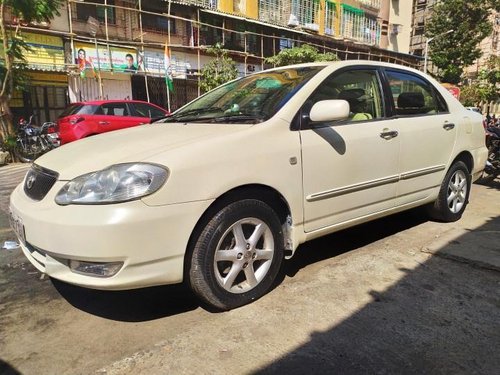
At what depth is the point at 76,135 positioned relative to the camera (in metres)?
10.4

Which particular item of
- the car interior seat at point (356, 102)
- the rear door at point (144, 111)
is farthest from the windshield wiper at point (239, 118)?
the rear door at point (144, 111)

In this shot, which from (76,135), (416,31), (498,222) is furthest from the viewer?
(416,31)

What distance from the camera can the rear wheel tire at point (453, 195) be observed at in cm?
449

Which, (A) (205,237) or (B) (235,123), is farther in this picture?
(B) (235,123)

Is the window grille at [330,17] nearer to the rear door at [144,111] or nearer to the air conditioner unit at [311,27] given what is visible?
the air conditioner unit at [311,27]

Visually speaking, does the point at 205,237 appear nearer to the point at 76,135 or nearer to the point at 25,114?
the point at 76,135

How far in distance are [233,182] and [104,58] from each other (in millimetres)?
14798

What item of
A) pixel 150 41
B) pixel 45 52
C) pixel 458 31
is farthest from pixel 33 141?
pixel 458 31

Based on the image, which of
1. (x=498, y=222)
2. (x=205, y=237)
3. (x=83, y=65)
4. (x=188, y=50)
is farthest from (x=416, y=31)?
(x=205, y=237)

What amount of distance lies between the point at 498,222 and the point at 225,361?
3.69m

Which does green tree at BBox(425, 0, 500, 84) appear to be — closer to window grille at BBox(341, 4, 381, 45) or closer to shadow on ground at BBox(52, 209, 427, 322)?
window grille at BBox(341, 4, 381, 45)

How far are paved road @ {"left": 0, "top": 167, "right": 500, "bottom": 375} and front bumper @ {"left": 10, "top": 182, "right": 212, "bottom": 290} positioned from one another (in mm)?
383

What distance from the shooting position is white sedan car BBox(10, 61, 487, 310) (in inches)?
95.7

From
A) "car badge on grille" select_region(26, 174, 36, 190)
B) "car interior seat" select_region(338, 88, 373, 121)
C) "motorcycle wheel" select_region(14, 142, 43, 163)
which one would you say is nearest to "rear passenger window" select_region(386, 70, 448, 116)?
"car interior seat" select_region(338, 88, 373, 121)
